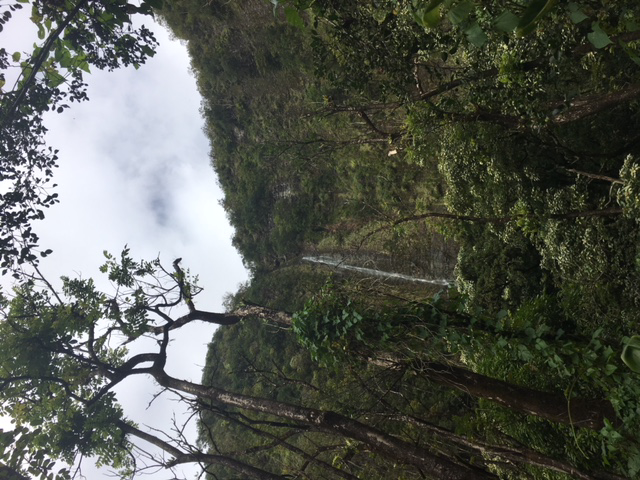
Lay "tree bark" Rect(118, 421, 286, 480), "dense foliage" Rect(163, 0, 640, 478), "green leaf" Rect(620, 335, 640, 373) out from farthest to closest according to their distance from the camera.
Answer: "tree bark" Rect(118, 421, 286, 480), "dense foliage" Rect(163, 0, 640, 478), "green leaf" Rect(620, 335, 640, 373)

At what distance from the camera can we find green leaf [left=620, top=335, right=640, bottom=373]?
1900mm

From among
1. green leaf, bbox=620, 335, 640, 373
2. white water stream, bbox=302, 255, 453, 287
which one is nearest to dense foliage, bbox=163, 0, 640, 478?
green leaf, bbox=620, 335, 640, 373

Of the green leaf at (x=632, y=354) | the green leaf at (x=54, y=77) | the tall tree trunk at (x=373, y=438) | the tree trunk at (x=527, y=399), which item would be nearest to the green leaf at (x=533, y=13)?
the green leaf at (x=632, y=354)

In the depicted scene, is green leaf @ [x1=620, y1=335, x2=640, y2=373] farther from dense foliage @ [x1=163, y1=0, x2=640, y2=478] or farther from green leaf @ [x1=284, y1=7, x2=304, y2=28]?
green leaf @ [x1=284, y1=7, x2=304, y2=28]

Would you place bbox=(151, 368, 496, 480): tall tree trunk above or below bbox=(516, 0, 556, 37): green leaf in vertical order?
above

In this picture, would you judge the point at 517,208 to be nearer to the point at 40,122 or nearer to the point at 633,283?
the point at 633,283

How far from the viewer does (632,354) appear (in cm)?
192

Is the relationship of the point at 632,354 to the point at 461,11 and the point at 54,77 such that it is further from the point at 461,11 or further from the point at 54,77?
the point at 54,77

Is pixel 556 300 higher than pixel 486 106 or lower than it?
lower

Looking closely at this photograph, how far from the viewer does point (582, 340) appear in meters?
4.68

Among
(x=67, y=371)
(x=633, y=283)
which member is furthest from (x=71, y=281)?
(x=633, y=283)

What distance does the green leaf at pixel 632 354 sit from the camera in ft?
6.23

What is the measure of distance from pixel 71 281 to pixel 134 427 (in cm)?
258

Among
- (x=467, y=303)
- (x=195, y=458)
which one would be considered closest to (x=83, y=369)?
(x=195, y=458)
